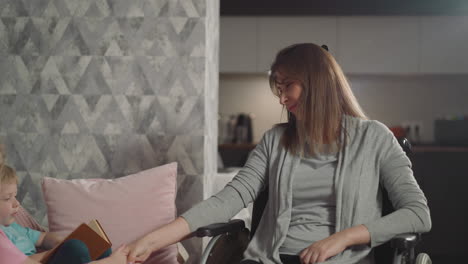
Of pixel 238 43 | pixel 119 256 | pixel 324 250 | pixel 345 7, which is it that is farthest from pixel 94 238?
pixel 345 7

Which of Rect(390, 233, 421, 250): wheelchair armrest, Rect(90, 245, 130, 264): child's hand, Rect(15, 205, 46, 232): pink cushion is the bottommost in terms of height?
Rect(15, 205, 46, 232): pink cushion

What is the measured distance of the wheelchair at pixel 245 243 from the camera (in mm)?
1407

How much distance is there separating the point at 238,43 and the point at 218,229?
13.2 ft

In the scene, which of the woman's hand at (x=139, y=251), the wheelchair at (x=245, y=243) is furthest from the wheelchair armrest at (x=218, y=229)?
the woman's hand at (x=139, y=251)

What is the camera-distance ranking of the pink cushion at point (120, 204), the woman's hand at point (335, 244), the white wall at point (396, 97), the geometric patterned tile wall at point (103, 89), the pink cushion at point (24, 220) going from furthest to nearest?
the white wall at point (396, 97) → the geometric patterned tile wall at point (103, 89) → the pink cushion at point (24, 220) → the pink cushion at point (120, 204) → the woman's hand at point (335, 244)

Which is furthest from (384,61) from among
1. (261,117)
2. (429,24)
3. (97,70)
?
(97,70)

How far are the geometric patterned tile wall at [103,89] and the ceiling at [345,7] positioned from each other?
3007 mm

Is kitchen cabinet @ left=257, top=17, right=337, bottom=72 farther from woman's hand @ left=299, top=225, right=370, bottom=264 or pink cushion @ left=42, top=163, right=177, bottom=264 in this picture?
woman's hand @ left=299, top=225, right=370, bottom=264

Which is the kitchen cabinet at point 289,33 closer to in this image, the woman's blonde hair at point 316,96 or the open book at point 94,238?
the woman's blonde hair at point 316,96

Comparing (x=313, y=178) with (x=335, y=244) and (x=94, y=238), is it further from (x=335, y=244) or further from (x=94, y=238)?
(x=94, y=238)

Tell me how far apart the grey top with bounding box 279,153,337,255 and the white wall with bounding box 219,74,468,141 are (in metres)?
3.90

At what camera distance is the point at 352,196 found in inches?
63.9

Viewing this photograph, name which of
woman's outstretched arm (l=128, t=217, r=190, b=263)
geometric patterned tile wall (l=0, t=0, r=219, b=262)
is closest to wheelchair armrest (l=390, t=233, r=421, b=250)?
woman's outstretched arm (l=128, t=217, r=190, b=263)

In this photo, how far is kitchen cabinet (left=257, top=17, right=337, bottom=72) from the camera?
5.26 metres
